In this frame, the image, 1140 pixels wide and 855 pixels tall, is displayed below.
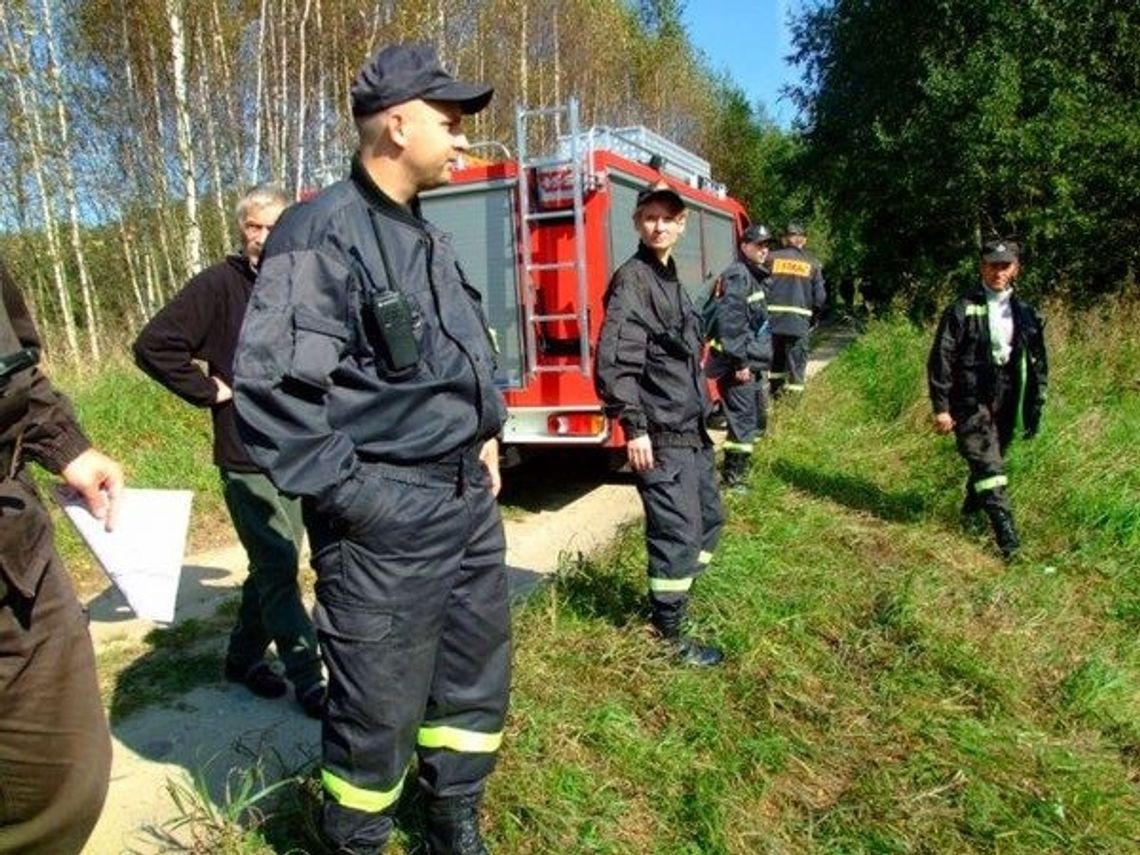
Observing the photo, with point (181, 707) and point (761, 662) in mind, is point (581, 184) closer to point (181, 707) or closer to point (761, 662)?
point (761, 662)

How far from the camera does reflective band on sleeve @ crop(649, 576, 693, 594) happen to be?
11.0ft

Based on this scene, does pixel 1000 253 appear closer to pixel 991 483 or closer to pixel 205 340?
pixel 991 483

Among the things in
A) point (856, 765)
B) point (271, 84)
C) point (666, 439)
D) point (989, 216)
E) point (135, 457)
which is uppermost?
point (271, 84)

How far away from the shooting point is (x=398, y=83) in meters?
1.98

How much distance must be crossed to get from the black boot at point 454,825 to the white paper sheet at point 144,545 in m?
0.82

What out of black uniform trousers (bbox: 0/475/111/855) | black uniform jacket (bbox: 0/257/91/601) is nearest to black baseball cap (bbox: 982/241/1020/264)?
black uniform jacket (bbox: 0/257/91/601)

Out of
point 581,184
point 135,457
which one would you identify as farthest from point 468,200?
point 135,457

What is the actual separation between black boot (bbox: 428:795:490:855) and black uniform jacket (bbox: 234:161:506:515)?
33.9 inches

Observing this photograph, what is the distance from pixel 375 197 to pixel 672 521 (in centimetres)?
176

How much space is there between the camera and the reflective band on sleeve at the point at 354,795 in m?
2.06

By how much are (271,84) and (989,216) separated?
32.8ft

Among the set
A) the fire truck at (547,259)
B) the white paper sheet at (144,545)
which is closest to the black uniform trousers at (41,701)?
the white paper sheet at (144,545)

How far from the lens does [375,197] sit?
2047mm

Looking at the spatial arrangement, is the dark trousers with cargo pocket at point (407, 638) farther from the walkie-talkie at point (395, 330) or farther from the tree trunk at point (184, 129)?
the tree trunk at point (184, 129)
